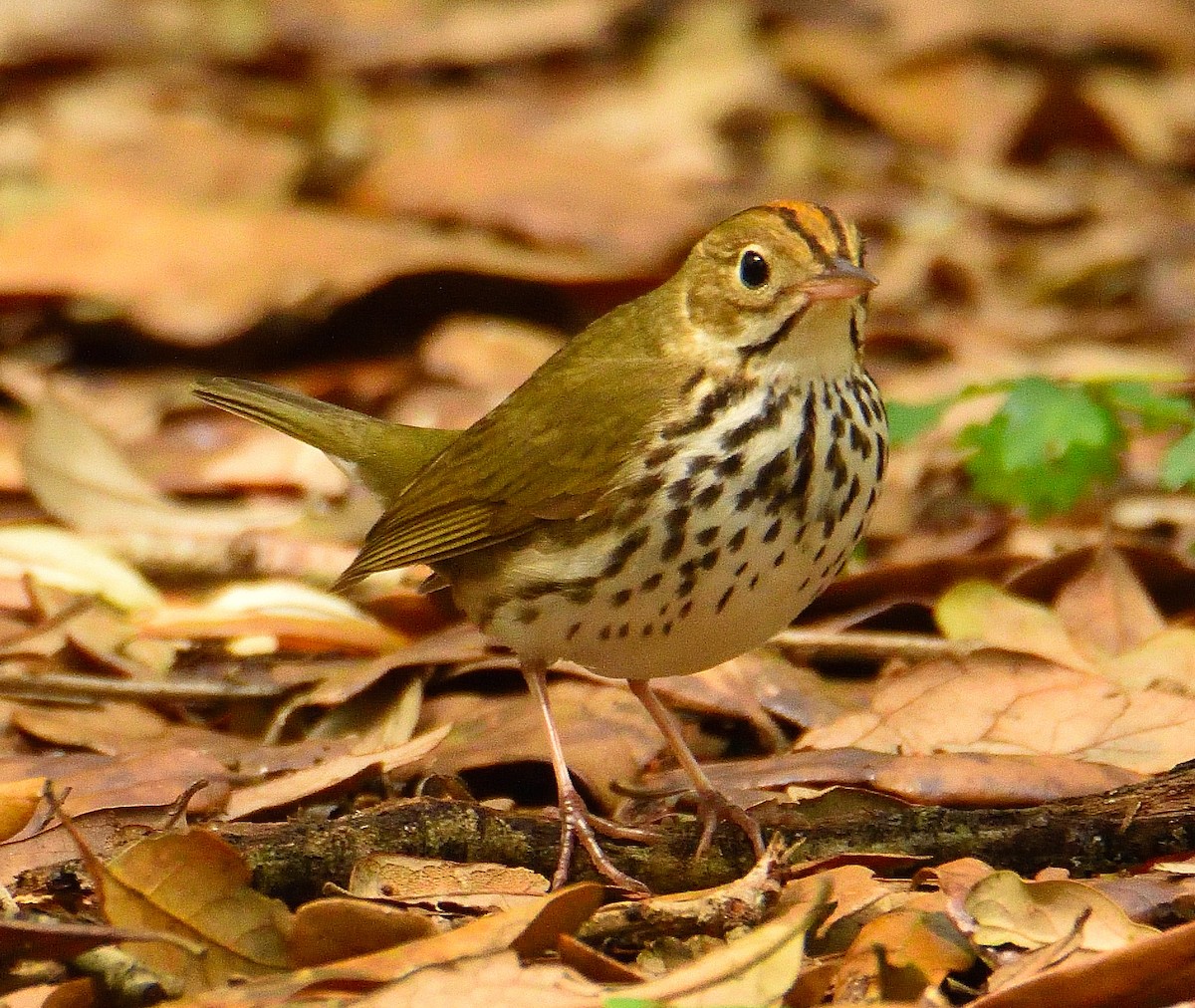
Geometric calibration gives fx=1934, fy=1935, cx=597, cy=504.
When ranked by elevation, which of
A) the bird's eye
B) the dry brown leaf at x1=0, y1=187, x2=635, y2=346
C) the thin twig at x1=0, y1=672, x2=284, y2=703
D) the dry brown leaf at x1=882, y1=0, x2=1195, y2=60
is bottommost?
the thin twig at x1=0, y1=672, x2=284, y2=703

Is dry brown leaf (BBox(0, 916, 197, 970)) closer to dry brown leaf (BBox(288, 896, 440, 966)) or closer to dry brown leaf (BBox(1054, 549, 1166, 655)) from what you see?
dry brown leaf (BBox(288, 896, 440, 966))

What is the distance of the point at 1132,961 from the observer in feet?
9.05

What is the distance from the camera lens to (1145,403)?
15.3ft

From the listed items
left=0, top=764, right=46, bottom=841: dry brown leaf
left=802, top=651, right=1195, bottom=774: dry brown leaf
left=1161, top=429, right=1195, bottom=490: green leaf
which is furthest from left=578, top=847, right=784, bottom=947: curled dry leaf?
left=1161, top=429, right=1195, bottom=490: green leaf

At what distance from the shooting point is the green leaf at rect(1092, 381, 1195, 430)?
4.66m

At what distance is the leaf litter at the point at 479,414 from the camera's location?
3023 mm

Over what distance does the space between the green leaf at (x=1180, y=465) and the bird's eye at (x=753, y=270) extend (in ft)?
4.05

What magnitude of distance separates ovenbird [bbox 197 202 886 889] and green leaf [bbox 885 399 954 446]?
3.50 ft

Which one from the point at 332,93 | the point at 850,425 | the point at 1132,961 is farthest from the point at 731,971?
the point at 332,93

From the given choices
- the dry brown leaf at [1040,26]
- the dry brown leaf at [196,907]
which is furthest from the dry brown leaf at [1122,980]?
the dry brown leaf at [1040,26]

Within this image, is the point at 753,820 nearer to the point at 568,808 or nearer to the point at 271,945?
the point at 568,808

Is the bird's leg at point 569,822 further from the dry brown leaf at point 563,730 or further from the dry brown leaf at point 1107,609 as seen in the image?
the dry brown leaf at point 1107,609

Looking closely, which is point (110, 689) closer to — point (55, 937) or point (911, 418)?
point (55, 937)

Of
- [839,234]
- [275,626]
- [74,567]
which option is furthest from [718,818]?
[74,567]
